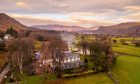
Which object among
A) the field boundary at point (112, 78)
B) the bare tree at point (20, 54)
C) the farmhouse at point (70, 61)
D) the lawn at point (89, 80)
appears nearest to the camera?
the lawn at point (89, 80)

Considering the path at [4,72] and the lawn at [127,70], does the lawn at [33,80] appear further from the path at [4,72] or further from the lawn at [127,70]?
the lawn at [127,70]

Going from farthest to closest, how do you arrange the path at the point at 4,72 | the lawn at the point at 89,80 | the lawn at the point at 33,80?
the path at the point at 4,72
the lawn at the point at 89,80
the lawn at the point at 33,80

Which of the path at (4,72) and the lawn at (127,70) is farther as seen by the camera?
the lawn at (127,70)

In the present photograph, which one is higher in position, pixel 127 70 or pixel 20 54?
pixel 20 54

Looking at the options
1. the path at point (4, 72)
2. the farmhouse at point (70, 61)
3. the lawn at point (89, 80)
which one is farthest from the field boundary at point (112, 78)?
the path at point (4, 72)

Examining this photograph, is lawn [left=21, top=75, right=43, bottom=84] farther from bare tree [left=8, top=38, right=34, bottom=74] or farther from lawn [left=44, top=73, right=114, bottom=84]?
bare tree [left=8, top=38, right=34, bottom=74]

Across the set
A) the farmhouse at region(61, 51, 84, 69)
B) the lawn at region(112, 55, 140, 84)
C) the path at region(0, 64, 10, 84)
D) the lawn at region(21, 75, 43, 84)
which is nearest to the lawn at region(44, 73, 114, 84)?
the lawn at region(21, 75, 43, 84)

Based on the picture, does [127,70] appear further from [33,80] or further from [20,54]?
[20,54]

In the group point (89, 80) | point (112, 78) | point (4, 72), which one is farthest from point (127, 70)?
point (4, 72)
